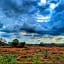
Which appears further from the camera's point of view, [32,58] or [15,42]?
[15,42]

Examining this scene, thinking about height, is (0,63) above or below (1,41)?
below

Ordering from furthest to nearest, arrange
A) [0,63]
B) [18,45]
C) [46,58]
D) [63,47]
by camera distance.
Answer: [63,47]
[18,45]
[46,58]
[0,63]

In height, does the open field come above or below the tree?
below

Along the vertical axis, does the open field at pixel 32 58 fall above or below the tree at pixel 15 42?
below

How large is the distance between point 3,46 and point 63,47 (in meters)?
7.78

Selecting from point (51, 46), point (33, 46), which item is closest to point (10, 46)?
point (33, 46)

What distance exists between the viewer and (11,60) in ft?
46.8

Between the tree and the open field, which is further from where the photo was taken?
the tree

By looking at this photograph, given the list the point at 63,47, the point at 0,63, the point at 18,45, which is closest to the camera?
the point at 0,63

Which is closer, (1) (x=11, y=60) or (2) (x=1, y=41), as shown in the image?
(1) (x=11, y=60)

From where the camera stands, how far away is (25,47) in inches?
1401

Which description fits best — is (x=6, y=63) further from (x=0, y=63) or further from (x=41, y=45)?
(x=41, y=45)

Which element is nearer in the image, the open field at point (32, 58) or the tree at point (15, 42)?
the open field at point (32, 58)

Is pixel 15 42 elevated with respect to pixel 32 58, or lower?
elevated
